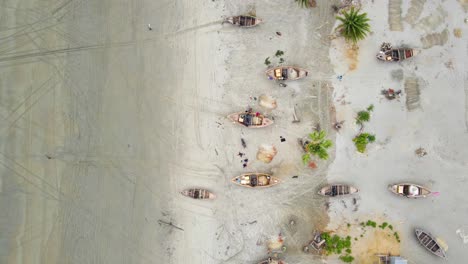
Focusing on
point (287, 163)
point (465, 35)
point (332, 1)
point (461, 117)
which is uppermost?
point (332, 1)

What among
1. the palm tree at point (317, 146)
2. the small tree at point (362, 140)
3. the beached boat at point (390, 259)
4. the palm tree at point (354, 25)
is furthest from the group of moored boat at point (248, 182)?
the palm tree at point (354, 25)

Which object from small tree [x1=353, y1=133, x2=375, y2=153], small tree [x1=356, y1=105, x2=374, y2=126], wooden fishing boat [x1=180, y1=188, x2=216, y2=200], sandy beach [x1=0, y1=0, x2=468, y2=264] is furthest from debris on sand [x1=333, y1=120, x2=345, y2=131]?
wooden fishing boat [x1=180, y1=188, x2=216, y2=200]

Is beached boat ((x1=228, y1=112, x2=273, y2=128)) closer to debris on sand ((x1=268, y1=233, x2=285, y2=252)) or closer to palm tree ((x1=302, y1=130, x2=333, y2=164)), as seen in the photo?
palm tree ((x1=302, y1=130, x2=333, y2=164))

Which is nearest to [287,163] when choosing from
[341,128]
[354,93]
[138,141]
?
[341,128]

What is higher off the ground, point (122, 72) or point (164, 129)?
point (122, 72)

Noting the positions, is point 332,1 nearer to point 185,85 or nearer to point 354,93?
point 354,93
